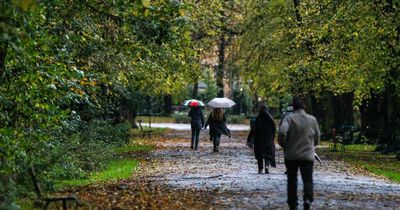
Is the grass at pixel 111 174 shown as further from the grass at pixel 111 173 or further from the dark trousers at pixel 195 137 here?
the dark trousers at pixel 195 137

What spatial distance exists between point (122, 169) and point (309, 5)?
41.3ft

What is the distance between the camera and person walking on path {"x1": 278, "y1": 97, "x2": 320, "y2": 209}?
36.9 ft

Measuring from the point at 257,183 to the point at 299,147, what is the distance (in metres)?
5.08

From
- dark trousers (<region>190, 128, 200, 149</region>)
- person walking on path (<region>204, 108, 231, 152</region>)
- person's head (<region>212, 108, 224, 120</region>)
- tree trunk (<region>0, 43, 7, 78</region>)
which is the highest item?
tree trunk (<region>0, 43, 7, 78</region>)

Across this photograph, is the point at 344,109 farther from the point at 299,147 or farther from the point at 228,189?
the point at 299,147

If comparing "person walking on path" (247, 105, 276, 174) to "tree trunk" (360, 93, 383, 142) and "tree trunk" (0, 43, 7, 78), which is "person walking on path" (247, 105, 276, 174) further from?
"tree trunk" (360, 93, 383, 142)

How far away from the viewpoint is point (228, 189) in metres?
15.0

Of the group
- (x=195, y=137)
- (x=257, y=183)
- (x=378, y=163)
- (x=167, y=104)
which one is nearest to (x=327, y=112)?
(x=195, y=137)

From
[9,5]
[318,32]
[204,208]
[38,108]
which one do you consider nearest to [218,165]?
[318,32]

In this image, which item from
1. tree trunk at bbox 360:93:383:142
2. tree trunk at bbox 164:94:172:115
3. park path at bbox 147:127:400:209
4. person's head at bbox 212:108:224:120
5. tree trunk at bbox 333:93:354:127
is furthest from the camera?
tree trunk at bbox 164:94:172:115

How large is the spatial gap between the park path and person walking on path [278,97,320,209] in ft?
3.13

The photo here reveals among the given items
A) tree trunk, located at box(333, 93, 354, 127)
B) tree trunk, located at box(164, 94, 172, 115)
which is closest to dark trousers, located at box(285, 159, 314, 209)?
tree trunk, located at box(333, 93, 354, 127)

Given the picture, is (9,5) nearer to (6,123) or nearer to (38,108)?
(6,123)

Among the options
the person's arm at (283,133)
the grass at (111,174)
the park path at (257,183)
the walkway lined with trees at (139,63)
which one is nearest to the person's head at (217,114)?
the walkway lined with trees at (139,63)
